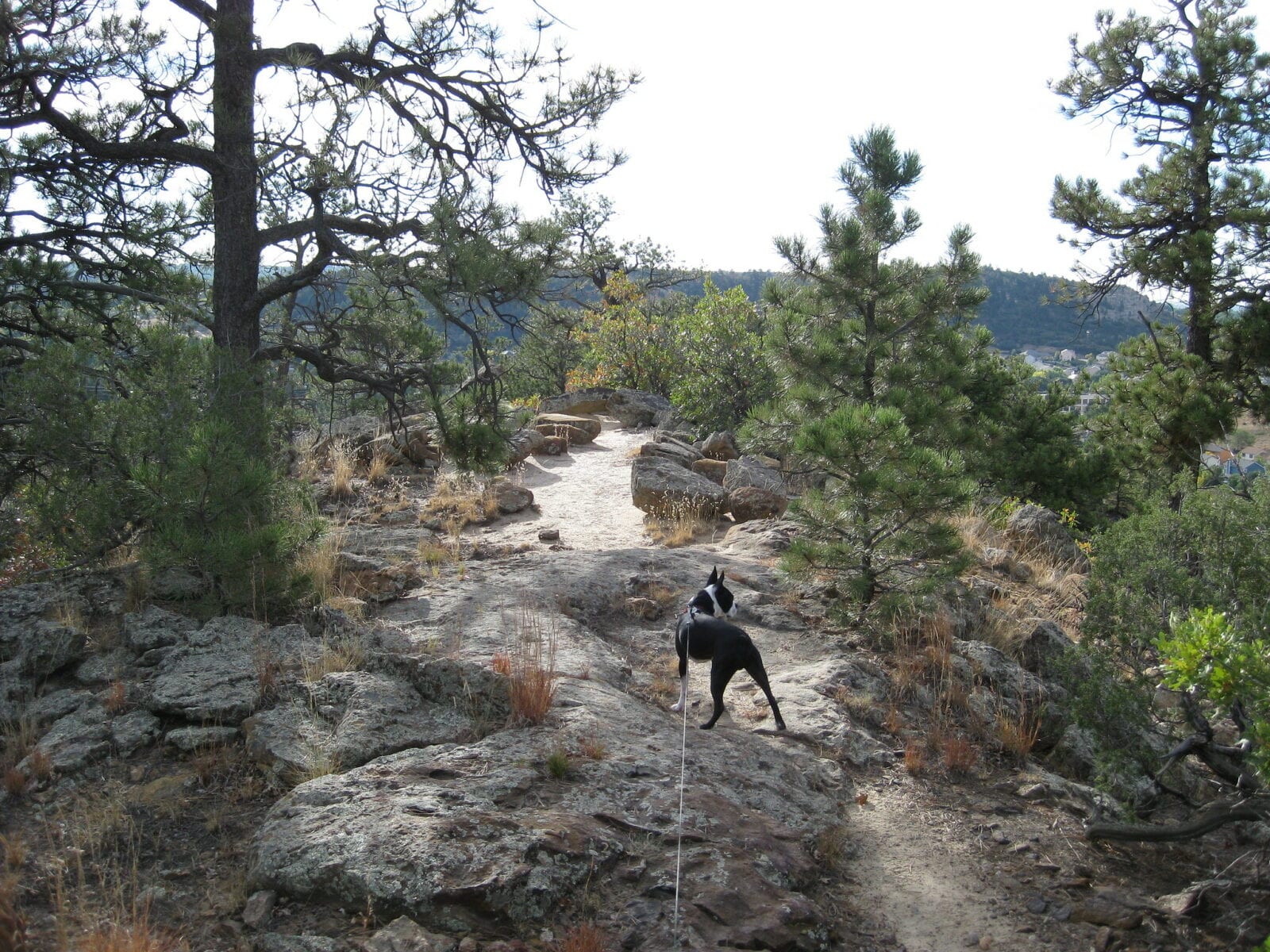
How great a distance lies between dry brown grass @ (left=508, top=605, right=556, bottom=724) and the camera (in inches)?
171

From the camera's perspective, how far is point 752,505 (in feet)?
33.8

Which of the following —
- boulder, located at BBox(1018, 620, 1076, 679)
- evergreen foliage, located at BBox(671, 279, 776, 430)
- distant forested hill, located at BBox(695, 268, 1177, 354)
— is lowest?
boulder, located at BBox(1018, 620, 1076, 679)

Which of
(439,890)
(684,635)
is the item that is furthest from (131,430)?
(439,890)

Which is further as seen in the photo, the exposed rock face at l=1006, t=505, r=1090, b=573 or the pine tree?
the exposed rock face at l=1006, t=505, r=1090, b=573

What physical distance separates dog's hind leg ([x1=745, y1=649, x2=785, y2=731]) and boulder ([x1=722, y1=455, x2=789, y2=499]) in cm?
583

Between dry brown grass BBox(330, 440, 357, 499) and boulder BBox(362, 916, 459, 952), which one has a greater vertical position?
dry brown grass BBox(330, 440, 357, 499)

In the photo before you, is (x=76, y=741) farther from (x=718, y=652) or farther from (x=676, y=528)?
(x=676, y=528)

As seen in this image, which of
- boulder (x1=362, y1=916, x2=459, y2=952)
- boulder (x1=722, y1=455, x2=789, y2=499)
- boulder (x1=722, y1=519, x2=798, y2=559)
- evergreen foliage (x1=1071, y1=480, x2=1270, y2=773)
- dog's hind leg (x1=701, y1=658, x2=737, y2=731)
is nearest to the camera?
boulder (x1=362, y1=916, x2=459, y2=952)

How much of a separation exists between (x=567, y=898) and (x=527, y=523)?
23.3 ft

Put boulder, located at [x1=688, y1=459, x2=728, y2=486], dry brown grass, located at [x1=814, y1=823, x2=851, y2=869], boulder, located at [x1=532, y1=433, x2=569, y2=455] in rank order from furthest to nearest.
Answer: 1. boulder, located at [x1=532, y1=433, x2=569, y2=455]
2. boulder, located at [x1=688, y1=459, x2=728, y2=486]
3. dry brown grass, located at [x1=814, y1=823, x2=851, y2=869]

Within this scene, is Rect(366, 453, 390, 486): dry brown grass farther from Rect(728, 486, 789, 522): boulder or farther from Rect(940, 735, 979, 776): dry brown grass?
Rect(940, 735, 979, 776): dry brown grass

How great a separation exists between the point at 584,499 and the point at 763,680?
6.83 m

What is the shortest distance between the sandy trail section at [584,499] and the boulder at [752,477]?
1240 mm

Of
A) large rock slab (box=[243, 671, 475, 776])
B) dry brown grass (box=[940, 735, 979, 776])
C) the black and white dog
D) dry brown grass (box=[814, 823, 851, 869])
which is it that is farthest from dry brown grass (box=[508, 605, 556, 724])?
dry brown grass (box=[940, 735, 979, 776])
